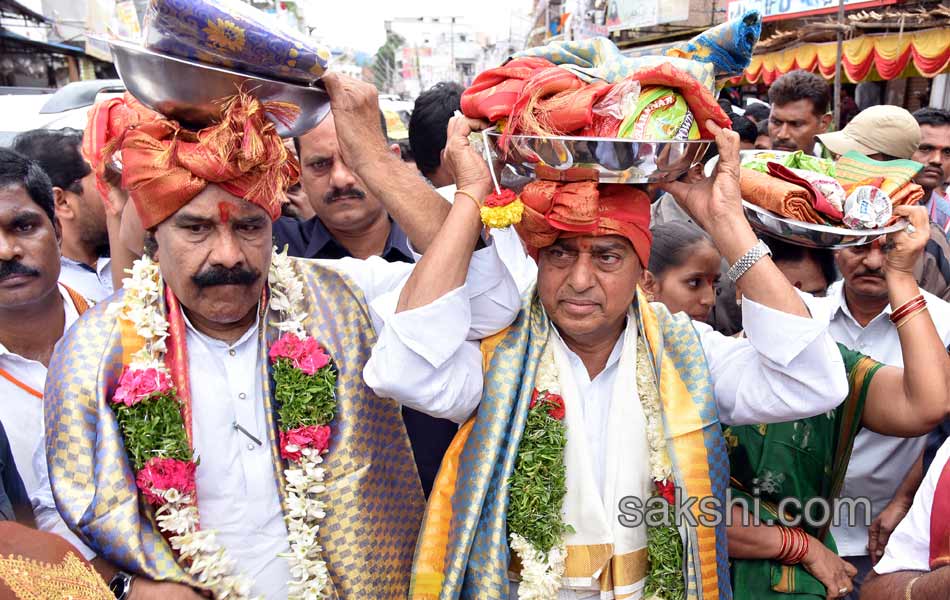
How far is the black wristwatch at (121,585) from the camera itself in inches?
76.7

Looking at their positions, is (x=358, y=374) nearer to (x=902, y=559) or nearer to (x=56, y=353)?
(x=56, y=353)

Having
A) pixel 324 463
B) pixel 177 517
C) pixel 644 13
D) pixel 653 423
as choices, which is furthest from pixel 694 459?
pixel 644 13

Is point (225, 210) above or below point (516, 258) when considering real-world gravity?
above

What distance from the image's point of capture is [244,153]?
211cm

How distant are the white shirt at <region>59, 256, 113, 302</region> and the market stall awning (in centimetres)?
903

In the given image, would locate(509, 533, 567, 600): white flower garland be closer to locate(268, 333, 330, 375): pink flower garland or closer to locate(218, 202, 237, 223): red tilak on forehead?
locate(268, 333, 330, 375): pink flower garland

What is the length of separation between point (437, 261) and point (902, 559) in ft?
4.77

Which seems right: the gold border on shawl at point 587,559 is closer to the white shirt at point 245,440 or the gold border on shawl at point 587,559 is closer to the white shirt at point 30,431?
the white shirt at point 245,440

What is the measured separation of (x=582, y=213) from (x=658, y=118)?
31 centimetres

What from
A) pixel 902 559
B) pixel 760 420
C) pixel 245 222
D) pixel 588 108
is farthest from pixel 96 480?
pixel 902 559

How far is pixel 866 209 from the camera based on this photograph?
2.26 meters

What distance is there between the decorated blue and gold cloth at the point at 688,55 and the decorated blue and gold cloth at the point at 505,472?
0.78 m

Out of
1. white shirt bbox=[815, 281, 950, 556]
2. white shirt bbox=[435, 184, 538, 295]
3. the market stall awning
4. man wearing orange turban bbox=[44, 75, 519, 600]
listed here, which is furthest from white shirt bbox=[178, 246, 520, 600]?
the market stall awning

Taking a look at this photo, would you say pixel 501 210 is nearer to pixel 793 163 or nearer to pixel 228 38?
pixel 228 38
